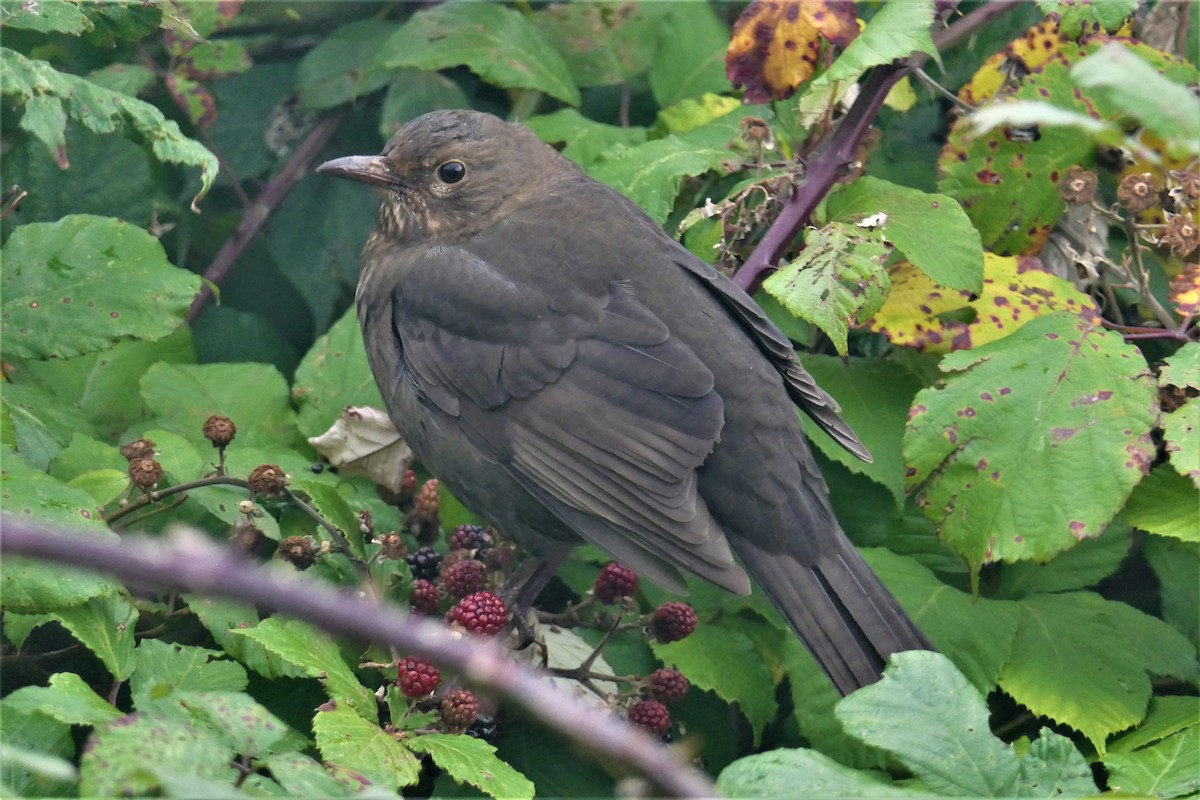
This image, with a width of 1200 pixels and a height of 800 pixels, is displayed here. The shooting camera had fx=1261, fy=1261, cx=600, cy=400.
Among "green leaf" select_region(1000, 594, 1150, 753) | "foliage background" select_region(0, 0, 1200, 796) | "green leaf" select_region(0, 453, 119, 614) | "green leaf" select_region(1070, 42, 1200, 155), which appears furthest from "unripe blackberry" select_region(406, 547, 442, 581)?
"green leaf" select_region(1070, 42, 1200, 155)

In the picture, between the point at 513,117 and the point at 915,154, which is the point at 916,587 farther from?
the point at 513,117

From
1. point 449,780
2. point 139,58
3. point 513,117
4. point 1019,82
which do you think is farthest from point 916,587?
point 139,58

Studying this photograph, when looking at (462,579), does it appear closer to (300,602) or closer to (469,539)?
(469,539)

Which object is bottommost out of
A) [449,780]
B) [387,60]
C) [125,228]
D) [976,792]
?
[449,780]

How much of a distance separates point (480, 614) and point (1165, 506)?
1.62 meters

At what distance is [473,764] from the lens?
7.75 ft

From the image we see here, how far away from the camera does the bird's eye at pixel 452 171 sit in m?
3.60

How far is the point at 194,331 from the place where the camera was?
4008mm

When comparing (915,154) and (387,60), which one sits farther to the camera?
(915,154)

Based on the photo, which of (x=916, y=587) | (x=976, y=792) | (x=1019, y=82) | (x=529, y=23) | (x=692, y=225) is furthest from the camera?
(x=529, y=23)

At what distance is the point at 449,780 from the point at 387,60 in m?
2.15

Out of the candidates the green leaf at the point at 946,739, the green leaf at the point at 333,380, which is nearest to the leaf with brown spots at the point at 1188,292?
the green leaf at the point at 946,739

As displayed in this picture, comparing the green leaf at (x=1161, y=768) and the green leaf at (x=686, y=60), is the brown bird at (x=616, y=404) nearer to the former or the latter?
the green leaf at (x=1161, y=768)

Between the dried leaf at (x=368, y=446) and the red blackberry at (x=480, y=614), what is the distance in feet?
2.64
